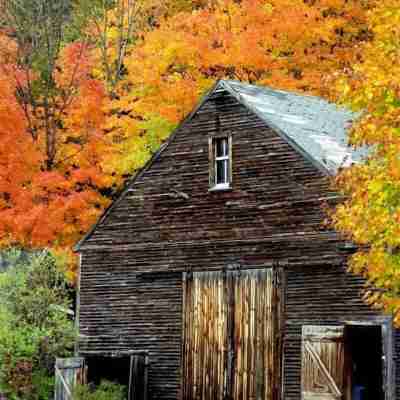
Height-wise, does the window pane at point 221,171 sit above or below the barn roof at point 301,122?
below

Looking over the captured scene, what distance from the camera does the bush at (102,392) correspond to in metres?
31.7

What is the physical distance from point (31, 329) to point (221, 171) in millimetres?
7342

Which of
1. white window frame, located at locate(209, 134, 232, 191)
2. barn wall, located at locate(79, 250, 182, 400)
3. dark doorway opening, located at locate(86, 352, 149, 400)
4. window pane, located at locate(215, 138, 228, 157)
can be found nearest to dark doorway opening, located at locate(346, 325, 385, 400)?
barn wall, located at locate(79, 250, 182, 400)

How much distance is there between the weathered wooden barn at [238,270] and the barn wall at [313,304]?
0.03 meters

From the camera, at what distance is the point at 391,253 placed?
2209 cm

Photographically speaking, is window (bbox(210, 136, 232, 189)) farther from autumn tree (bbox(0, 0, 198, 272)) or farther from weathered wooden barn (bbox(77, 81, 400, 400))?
autumn tree (bbox(0, 0, 198, 272))

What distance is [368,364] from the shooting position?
33000mm

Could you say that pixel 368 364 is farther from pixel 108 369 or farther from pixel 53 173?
pixel 53 173

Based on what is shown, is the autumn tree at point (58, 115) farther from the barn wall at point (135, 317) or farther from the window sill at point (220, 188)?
the window sill at point (220, 188)

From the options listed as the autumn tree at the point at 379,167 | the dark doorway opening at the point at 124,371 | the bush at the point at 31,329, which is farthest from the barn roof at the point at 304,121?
the bush at the point at 31,329

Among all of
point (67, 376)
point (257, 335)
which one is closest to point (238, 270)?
point (257, 335)

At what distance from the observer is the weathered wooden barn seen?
97.0 feet

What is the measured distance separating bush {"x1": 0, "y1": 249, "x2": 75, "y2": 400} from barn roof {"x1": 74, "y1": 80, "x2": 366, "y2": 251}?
154 cm

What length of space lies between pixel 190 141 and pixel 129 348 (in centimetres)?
619
